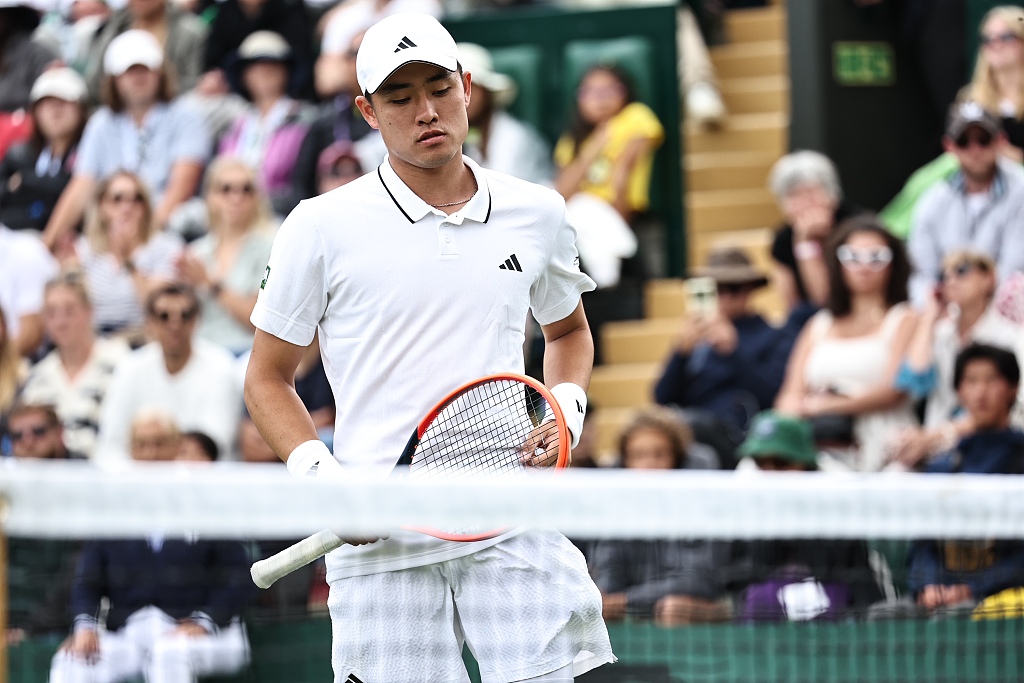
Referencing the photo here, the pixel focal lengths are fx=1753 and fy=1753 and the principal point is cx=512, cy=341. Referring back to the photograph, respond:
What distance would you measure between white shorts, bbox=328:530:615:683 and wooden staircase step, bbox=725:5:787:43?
781cm

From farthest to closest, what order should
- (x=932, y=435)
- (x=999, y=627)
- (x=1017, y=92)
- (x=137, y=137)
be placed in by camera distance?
(x=137, y=137), (x=1017, y=92), (x=932, y=435), (x=999, y=627)

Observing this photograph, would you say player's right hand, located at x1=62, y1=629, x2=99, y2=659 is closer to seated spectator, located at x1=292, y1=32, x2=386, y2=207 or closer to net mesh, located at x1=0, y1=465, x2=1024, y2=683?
net mesh, located at x1=0, y1=465, x2=1024, y2=683

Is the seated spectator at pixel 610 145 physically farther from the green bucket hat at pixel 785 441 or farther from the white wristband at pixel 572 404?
the white wristband at pixel 572 404

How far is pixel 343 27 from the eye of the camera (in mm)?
10680

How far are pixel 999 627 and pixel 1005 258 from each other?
2865mm

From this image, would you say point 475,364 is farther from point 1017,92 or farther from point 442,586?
point 1017,92

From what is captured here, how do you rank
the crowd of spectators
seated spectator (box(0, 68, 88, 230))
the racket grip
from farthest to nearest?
1. seated spectator (box(0, 68, 88, 230))
2. the crowd of spectators
3. the racket grip

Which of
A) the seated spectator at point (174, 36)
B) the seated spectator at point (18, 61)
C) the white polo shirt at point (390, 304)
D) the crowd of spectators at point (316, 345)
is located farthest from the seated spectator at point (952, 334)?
the seated spectator at point (18, 61)

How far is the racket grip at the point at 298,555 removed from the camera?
382cm

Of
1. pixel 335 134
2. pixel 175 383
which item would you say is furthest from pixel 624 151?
pixel 175 383

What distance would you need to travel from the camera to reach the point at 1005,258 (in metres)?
8.11

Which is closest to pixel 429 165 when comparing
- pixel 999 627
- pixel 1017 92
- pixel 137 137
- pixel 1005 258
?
pixel 999 627

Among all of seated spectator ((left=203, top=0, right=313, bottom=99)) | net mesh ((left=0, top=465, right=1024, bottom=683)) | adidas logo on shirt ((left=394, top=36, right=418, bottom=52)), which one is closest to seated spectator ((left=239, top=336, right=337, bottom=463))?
net mesh ((left=0, top=465, right=1024, bottom=683))

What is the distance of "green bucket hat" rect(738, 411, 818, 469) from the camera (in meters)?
7.00
